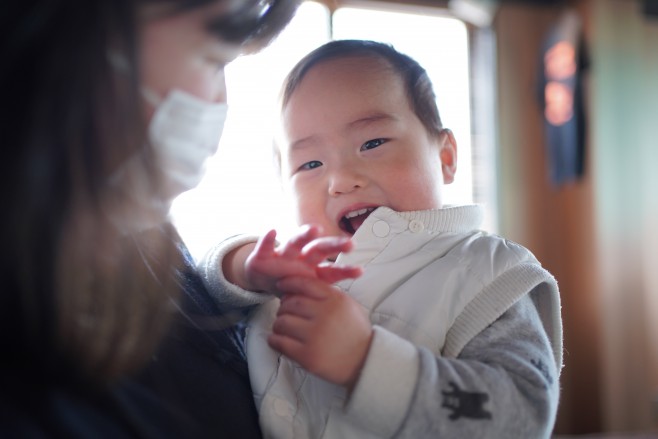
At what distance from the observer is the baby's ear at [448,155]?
107cm

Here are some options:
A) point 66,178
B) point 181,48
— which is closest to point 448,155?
point 181,48

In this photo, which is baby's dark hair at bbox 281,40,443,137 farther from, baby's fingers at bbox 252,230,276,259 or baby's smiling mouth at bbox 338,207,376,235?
baby's fingers at bbox 252,230,276,259

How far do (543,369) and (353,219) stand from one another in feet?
1.14

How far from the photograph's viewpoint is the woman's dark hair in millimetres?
407

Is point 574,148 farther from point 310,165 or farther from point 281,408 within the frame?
point 281,408

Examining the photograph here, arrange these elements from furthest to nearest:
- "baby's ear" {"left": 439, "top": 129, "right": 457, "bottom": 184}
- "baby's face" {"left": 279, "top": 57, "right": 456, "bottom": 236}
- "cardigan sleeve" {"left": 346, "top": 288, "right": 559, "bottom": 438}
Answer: "baby's ear" {"left": 439, "top": 129, "right": 457, "bottom": 184} < "baby's face" {"left": 279, "top": 57, "right": 456, "bottom": 236} < "cardigan sleeve" {"left": 346, "top": 288, "right": 559, "bottom": 438}

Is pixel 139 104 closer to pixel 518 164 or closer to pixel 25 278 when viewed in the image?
pixel 25 278

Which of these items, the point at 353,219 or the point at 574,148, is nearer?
the point at 353,219

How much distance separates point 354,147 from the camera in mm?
924

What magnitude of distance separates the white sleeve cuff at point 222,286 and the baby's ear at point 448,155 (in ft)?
1.25

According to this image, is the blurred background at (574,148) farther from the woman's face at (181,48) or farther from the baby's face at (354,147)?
the woman's face at (181,48)

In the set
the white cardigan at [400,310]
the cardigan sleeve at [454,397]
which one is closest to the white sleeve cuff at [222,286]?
the white cardigan at [400,310]

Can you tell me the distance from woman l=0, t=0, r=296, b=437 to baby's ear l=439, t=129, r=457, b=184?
22.3 inches

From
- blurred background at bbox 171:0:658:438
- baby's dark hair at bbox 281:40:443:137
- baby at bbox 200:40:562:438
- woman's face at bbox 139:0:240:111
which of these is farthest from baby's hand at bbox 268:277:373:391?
blurred background at bbox 171:0:658:438
